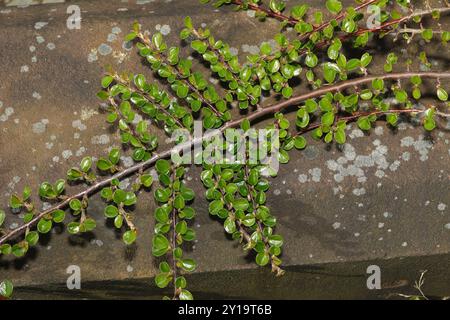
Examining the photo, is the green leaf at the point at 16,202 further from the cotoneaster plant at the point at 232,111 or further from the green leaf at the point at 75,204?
the green leaf at the point at 75,204

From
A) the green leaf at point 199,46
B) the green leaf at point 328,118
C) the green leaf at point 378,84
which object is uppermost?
the green leaf at point 199,46

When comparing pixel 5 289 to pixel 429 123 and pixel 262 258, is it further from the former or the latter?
pixel 429 123

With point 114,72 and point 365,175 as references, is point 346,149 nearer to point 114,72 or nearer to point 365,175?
point 365,175

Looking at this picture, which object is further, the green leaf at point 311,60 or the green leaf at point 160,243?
the green leaf at point 311,60

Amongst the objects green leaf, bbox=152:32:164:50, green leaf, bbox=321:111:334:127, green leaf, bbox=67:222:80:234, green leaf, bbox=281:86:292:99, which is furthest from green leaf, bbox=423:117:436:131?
green leaf, bbox=67:222:80:234

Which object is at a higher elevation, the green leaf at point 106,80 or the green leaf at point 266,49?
the green leaf at point 266,49

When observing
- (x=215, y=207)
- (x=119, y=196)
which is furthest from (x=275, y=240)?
(x=119, y=196)

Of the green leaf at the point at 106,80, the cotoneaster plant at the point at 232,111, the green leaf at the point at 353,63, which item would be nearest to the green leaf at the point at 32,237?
the cotoneaster plant at the point at 232,111
